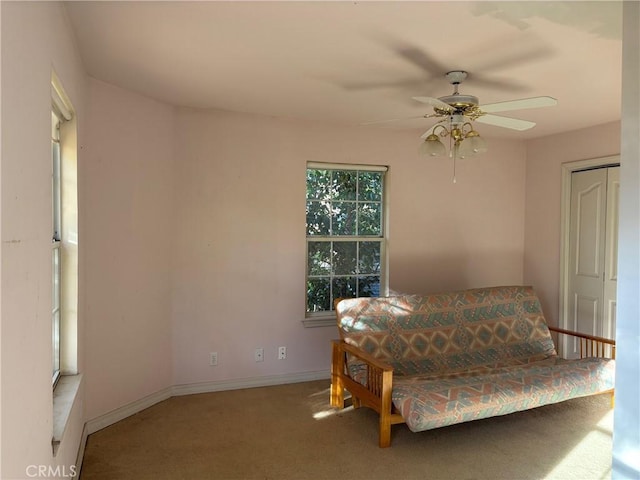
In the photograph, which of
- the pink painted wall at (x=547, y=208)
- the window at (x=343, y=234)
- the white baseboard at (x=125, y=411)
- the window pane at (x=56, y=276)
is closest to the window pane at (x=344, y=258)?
the window at (x=343, y=234)

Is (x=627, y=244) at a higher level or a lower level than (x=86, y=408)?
higher

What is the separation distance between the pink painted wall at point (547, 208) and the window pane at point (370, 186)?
1.75 metres

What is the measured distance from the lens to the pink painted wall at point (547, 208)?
4285 mm

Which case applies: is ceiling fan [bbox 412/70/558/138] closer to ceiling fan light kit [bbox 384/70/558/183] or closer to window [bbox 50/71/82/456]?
ceiling fan light kit [bbox 384/70/558/183]

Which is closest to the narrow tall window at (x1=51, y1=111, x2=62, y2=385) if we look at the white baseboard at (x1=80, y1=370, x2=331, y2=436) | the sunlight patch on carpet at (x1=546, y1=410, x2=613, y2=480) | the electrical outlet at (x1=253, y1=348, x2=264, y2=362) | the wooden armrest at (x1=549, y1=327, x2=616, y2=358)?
the white baseboard at (x1=80, y1=370, x2=331, y2=436)

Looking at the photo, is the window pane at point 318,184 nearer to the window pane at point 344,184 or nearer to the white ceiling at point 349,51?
the window pane at point 344,184

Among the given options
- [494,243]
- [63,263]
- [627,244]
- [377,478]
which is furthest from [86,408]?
[494,243]

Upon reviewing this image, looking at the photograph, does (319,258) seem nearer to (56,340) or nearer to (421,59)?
(421,59)

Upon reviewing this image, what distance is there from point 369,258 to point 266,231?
109 cm

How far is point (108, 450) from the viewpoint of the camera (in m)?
2.66

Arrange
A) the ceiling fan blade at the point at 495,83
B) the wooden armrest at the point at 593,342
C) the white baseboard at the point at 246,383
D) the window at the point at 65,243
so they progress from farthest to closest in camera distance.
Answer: the white baseboard at the point at 246,383 < the wooden armrest at the point at 593,342 < the ceiling fan blade at the point at 495,83 < the window at the point at 65,243

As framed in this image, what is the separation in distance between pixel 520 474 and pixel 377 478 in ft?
2.65

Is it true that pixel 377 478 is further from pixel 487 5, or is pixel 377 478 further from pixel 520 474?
pixel 487 5

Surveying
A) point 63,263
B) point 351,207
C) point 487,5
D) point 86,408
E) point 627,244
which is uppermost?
point 487,5
